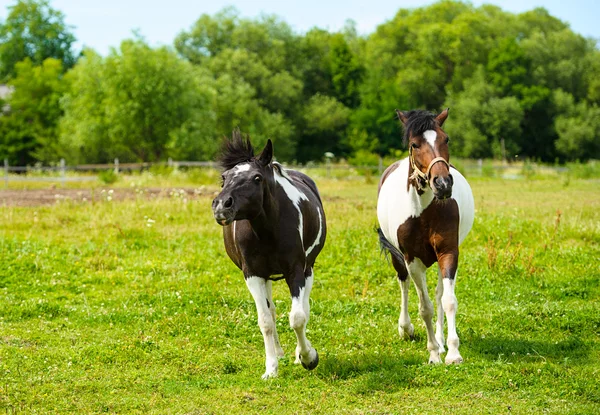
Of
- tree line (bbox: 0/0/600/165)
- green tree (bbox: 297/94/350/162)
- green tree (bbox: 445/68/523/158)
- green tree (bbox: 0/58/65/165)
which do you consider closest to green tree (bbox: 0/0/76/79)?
tree line (bbox: 0/0/600/165)

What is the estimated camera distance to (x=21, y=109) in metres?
55.7

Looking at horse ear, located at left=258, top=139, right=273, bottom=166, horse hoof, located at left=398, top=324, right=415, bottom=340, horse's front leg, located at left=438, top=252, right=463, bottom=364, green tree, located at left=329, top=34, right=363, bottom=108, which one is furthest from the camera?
green tree, located at left=329, top=34, right=363, bottom=108

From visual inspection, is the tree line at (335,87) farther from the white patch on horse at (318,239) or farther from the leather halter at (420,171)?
the leather halter at (420,171)

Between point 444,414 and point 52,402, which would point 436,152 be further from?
point 52,402

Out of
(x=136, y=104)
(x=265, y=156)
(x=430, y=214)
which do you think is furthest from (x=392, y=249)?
Result: (x=136, y=104)

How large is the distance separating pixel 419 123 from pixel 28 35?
75.4m

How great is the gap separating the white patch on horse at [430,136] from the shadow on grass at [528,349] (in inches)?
89.6

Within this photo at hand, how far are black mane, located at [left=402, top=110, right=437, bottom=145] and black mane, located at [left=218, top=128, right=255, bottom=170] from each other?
1.62 meters

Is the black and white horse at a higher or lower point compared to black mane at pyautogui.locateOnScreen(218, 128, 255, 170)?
lower

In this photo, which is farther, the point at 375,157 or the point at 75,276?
the point at 375,157

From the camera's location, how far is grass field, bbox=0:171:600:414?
19.7 ft

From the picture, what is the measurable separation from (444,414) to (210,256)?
7648 mm

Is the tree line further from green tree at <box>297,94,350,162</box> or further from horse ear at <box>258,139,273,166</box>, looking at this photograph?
horse ear at <box>258,139,273,166</box>

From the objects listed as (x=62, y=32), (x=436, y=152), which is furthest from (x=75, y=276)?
(x=62, y=32)
